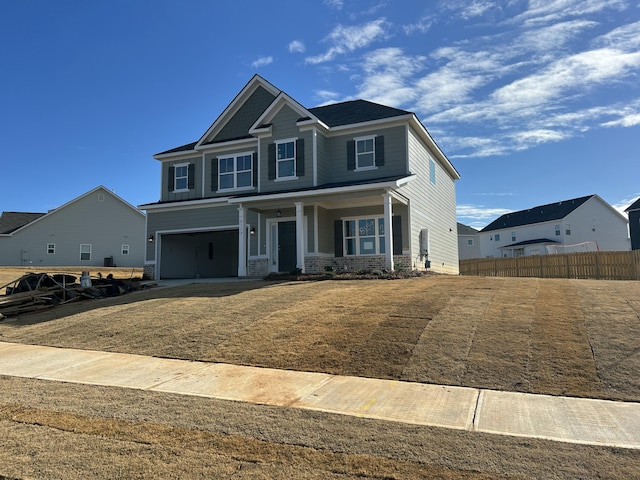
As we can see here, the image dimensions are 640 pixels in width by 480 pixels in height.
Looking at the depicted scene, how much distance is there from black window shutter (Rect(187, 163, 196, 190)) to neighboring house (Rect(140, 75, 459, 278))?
5 centimetres

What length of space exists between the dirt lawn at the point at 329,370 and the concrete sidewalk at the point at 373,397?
0.26m

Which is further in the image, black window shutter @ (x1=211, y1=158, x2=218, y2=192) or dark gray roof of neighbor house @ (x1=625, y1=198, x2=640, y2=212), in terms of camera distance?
dark gray roof of neighbor house @ (x1=625, y1=198, x2=640, y2=212)

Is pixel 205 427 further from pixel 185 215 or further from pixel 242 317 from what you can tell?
pixel 185 215

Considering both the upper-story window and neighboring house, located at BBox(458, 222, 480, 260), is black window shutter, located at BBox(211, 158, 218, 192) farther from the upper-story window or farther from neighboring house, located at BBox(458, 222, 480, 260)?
neighboring house, located at BBox(458, 222, 480, 260)

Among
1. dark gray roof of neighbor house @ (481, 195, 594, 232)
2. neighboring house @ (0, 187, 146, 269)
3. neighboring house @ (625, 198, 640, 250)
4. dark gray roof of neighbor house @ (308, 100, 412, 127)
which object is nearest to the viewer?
dark gray roof of neighbor house @ (308, 100, 412, 127)

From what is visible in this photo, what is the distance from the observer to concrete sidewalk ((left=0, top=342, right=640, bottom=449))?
450 centimetres

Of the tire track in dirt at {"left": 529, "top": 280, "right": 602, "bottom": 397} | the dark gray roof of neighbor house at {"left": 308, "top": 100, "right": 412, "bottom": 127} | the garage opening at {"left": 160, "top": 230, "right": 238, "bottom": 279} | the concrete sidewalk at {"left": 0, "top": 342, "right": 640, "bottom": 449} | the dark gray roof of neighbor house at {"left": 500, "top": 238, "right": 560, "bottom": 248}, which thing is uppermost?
the dark gray roof of neighbor house at {"left": 308, "top": 100, "right": 412, "bottom": 127}

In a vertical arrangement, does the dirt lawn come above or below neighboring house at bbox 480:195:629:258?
below

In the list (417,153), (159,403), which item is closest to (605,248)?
(417,153)

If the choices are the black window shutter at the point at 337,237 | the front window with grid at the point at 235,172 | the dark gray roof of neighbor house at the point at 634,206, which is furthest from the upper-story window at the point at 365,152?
the dark gray roof of neighbor house at the point at 634,206

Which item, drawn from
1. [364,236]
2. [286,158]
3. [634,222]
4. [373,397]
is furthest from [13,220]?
[634,222]

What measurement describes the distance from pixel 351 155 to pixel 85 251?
1074 inches

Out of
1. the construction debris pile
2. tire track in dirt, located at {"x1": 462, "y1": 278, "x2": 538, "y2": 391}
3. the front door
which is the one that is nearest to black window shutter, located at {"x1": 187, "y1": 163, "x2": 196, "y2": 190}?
the front door

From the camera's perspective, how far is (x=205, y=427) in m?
4.55
